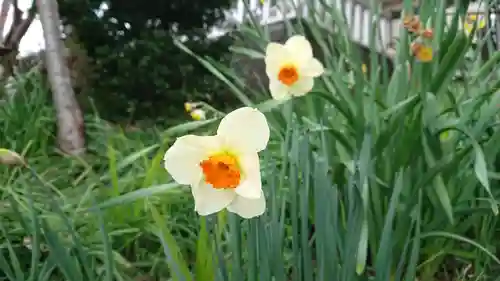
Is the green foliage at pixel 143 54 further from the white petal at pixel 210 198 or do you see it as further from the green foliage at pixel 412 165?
the white petal at pixel 210 198

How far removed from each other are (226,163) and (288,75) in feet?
1.73

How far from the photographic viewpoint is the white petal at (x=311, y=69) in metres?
1.06

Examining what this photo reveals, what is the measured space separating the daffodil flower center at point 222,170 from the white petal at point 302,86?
1.63 feet

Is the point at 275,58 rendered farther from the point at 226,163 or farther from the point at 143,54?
the point at 143,54

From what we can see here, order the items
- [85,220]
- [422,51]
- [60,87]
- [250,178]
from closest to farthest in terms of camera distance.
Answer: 1. [250,178]
2. [422,51]
3. [85,220]
4. [60,87]

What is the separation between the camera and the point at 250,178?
57 centimetres

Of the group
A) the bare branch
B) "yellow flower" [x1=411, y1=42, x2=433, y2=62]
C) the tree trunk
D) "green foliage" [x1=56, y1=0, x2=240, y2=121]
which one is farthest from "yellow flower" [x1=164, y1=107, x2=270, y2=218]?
the bare branch

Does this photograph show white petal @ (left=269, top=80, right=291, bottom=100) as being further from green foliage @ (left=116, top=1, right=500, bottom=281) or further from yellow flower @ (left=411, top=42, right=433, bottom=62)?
yellow flower @ (left=411, top=42, right=433, bottom=62)

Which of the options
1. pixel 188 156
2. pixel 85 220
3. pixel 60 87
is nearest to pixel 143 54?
pixel 60 87

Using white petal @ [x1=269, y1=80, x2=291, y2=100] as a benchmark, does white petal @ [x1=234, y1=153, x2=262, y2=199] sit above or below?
above

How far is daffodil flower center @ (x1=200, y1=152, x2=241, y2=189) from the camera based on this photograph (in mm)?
576

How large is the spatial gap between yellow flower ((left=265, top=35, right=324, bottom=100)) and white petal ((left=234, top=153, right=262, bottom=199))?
484 mm

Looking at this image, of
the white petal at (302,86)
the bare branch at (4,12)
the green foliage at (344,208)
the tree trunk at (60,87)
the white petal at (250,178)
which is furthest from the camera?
the bare branch at (4,12)

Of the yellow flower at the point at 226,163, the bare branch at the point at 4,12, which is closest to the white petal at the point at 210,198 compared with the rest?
the yellow flower at the point at 226,163
